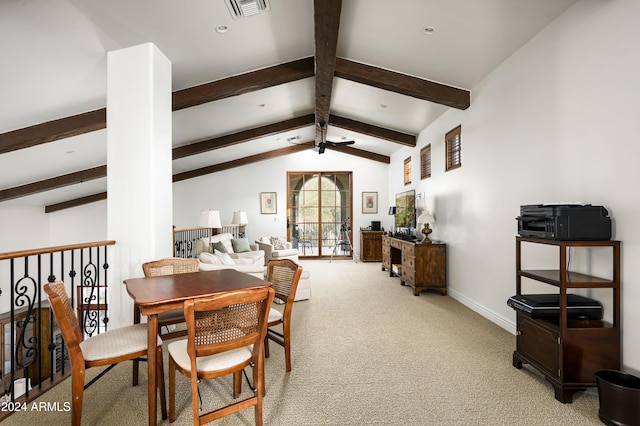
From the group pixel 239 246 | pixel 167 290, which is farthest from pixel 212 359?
pixel 239 246

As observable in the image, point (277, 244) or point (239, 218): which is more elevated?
point (239, 218)

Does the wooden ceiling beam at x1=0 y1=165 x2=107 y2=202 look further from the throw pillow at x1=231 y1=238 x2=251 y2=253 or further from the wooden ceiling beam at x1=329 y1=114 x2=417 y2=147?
the wooden ceiling beam at x1=329 y1=114 x2=417 y2=147

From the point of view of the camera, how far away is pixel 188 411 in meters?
2.33

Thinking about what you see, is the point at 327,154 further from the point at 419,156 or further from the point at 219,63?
the point at 219,63

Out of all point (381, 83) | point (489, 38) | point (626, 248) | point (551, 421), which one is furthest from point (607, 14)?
point (551, 421)

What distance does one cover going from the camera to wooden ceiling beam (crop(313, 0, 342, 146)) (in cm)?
302

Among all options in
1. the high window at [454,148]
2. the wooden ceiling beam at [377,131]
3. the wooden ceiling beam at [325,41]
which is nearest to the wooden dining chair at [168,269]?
the wooden ceiling beam at [325,41]

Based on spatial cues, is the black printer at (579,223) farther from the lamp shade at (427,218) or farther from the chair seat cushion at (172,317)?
the lamp shade at (427,218)

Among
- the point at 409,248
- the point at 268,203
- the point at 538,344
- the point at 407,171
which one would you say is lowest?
the point at 538,344

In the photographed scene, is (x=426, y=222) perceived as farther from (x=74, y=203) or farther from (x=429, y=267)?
(x=74, y=203)

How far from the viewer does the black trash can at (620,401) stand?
206 centimetres

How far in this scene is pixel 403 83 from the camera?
4816 millimetres

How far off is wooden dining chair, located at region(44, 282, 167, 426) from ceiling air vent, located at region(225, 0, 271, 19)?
260cm

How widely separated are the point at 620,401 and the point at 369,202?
8.34 m
